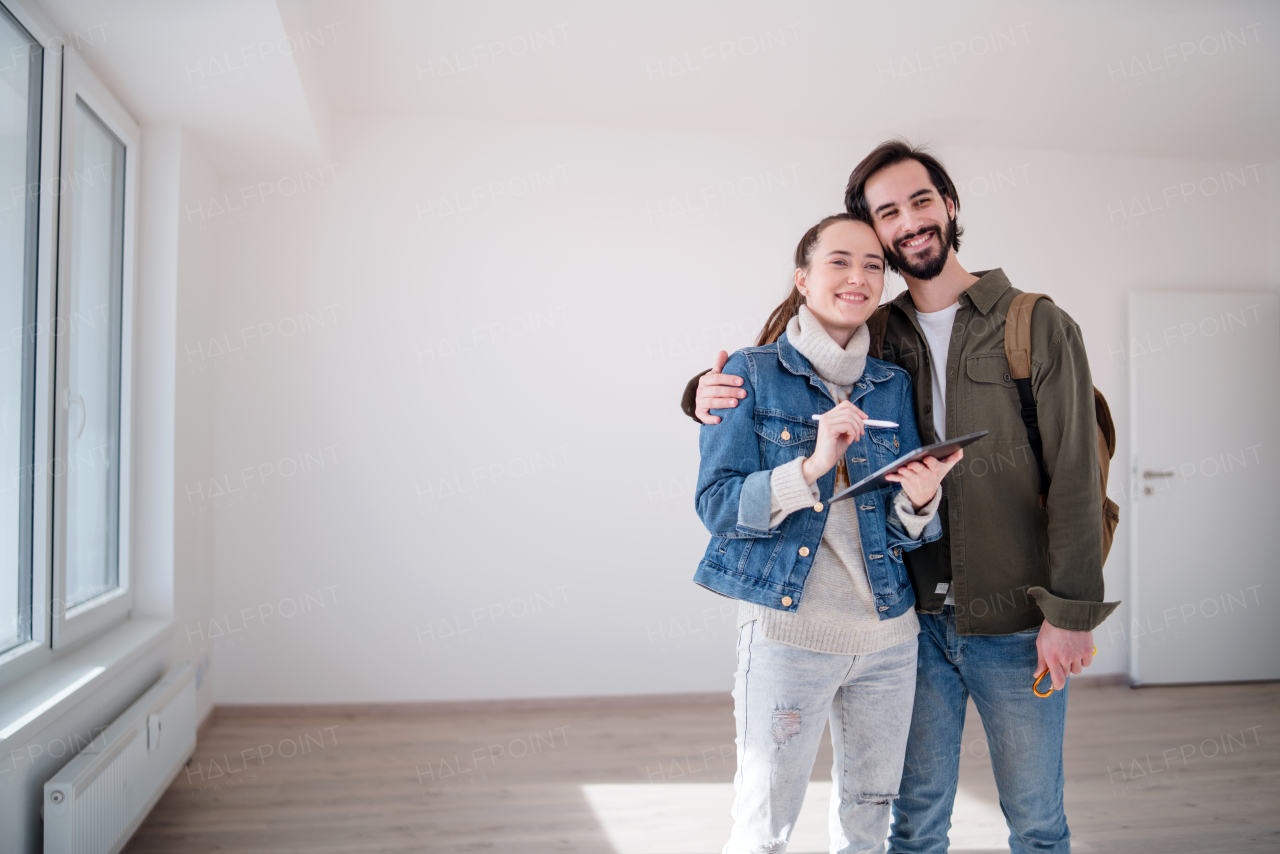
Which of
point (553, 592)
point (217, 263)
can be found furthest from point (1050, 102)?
point (217, 263)

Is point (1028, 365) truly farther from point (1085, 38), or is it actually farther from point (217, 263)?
point (217, 263)

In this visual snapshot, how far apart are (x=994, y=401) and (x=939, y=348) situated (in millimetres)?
165

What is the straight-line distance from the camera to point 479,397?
131 inches

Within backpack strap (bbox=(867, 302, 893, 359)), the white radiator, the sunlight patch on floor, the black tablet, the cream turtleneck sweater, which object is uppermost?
backpack strap (bbox=(867, 302, 893, 359))

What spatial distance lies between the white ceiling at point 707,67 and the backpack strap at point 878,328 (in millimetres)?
1446

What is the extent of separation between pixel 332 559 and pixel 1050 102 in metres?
3.61

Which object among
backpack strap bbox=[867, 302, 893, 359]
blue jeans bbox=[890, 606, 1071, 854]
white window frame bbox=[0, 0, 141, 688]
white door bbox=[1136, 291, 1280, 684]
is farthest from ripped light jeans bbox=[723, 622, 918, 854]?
white door bbox=[1136, 291, 1280, 684]

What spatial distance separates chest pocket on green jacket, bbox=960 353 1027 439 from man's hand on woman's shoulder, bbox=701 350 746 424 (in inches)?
18.1

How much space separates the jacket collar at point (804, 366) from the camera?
1345 millimetres

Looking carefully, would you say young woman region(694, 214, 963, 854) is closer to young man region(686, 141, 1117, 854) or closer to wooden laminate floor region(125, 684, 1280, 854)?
young man region(686, 141, 1117, 854)

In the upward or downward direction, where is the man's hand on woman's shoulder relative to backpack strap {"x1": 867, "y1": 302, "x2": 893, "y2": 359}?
downward

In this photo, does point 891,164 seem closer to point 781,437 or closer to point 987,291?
point 987,291

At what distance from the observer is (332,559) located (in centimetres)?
326

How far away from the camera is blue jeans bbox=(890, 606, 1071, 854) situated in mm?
1398
